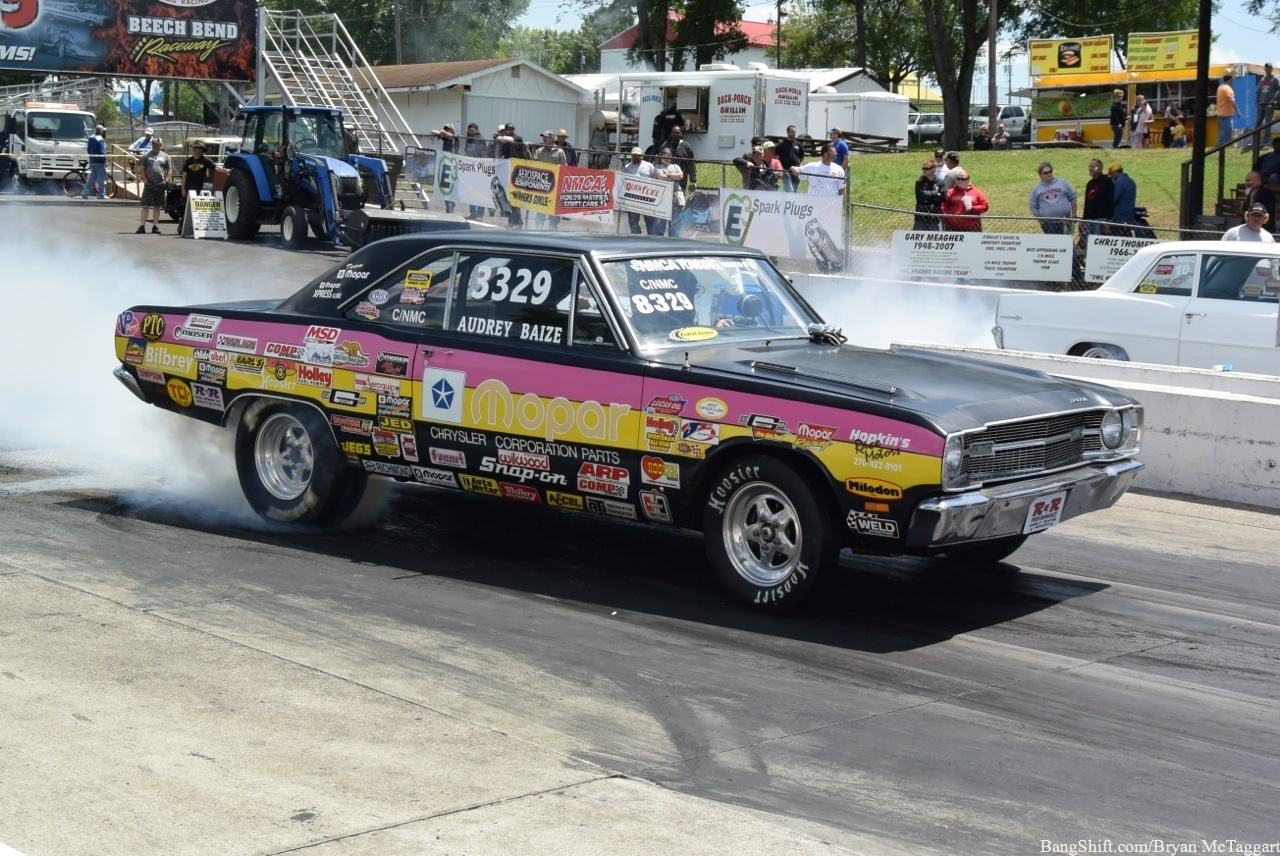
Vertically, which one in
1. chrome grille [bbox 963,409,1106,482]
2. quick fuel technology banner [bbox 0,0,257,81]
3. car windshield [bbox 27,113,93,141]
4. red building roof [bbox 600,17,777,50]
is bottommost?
chrome grille [bbox 963,409,1106,482]

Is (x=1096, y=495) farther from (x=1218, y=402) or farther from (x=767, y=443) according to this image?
(x=1218, y=402)

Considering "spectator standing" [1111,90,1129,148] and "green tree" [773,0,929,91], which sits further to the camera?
"green tree" [773,0,929,91]

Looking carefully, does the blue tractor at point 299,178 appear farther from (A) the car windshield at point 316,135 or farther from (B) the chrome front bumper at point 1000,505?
(B) the chrome front bumper at point 1000,505

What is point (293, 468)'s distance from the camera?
309 inches

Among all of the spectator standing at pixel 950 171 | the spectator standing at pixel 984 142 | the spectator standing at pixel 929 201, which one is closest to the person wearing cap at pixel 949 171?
the spectator standing at pixel 950 171

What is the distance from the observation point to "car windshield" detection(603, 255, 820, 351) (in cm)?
677

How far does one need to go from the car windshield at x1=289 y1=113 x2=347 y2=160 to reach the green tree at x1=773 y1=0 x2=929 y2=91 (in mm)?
62100

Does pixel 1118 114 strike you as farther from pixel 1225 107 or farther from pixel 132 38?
pixel 132 38

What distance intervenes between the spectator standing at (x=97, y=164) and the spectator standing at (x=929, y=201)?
24.6 m

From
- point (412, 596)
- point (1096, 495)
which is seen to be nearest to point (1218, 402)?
point (1096, 495)

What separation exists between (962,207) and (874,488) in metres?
13.0

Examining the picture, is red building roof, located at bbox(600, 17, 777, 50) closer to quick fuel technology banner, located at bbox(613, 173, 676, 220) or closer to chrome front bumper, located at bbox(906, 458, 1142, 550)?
quick fuel technology banner, located at bbox(613, 173, 676, 220)

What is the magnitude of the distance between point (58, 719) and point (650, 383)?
2.87 meters

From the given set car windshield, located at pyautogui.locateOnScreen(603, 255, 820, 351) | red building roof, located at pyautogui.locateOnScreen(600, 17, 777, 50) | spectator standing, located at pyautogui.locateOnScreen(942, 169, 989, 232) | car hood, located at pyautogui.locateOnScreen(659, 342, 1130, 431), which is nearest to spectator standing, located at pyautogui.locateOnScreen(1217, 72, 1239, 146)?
spectator standing, located at pyautogui.locateOnScreen(942, 169, 989, 232)
